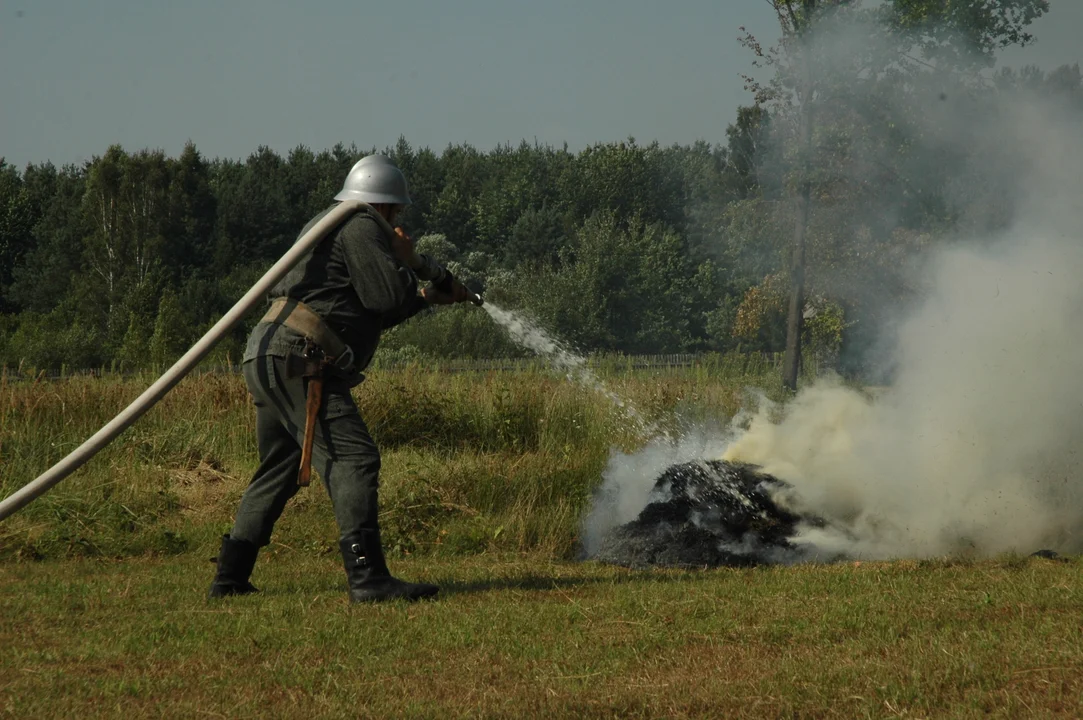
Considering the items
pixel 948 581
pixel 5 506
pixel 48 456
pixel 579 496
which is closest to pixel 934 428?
pixel 948 581

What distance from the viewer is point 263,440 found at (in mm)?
6301

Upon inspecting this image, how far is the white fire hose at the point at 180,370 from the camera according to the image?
5.80 meters

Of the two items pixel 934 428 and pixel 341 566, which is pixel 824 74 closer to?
pixel 934 428

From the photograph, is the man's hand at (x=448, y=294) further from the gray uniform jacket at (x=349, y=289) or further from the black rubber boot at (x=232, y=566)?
the black rubber boot at (x=232, y=566)

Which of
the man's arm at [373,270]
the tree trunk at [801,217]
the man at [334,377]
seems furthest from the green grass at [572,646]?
the tree trunk at [801,217]

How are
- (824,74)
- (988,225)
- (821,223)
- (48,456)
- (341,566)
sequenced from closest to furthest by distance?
1. (341,566)
2. (48,456)
3. (988,225)
4. (824,74)
5. (821,223)

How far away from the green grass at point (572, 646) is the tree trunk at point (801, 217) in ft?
36.1

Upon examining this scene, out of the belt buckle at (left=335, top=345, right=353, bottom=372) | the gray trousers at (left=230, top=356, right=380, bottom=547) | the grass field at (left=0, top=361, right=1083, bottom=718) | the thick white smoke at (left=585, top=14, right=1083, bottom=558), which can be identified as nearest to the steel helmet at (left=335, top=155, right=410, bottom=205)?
the belt buckle at (left=335, top=345, right=353, bottom=372)

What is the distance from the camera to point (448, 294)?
6.59 metres

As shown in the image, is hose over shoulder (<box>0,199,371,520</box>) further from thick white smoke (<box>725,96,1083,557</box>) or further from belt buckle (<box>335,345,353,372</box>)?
thick white smoke (<box>725,96,1083,557</box>)

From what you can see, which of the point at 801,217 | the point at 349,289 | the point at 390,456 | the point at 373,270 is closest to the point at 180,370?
the point at 349,289

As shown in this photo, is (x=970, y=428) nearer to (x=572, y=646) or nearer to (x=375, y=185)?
(x=572, y=646)

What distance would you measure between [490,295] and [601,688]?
40.9 meters

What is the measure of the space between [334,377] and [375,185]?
43.6 inches
